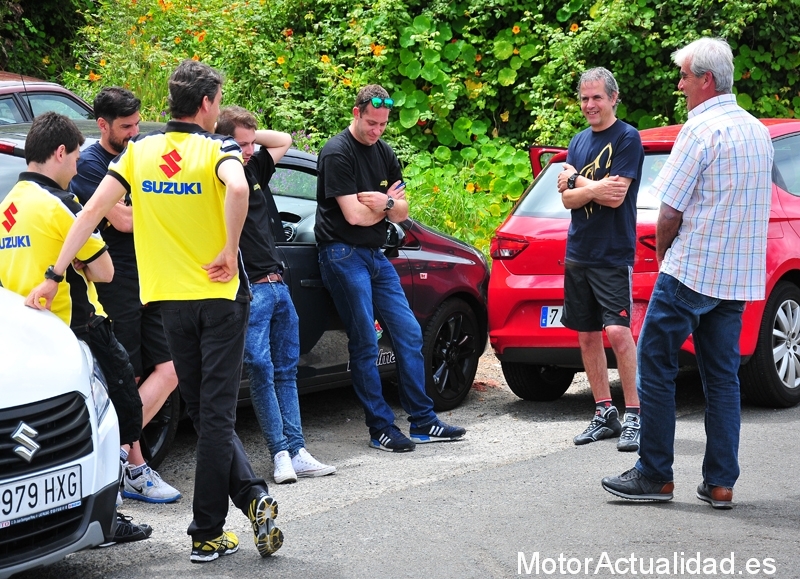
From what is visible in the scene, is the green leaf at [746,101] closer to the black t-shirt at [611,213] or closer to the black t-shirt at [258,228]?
the black t-shirt at [611,213]

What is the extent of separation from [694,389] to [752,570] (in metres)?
3.61

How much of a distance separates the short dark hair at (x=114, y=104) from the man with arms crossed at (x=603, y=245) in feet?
8.19

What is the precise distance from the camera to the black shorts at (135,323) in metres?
5.30

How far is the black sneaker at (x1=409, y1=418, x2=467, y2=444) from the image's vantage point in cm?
654

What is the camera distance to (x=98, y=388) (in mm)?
4312

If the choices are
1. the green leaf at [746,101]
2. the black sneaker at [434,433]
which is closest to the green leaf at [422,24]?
the green leaf at [746,101]

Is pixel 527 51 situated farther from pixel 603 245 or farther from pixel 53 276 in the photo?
pixel 53 276

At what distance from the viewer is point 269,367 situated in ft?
19.0

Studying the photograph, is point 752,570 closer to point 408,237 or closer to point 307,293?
point 307,293

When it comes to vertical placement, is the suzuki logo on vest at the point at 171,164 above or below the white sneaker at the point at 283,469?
above

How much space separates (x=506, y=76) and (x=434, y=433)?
7.37m

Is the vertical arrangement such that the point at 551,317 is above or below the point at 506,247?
below

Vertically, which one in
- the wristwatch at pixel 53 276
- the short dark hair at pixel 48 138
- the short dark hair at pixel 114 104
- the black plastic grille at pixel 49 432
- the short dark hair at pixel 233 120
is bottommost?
the black plastic grille at pixel 49 432

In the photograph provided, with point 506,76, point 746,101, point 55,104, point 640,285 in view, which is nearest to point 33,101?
point 55,104
